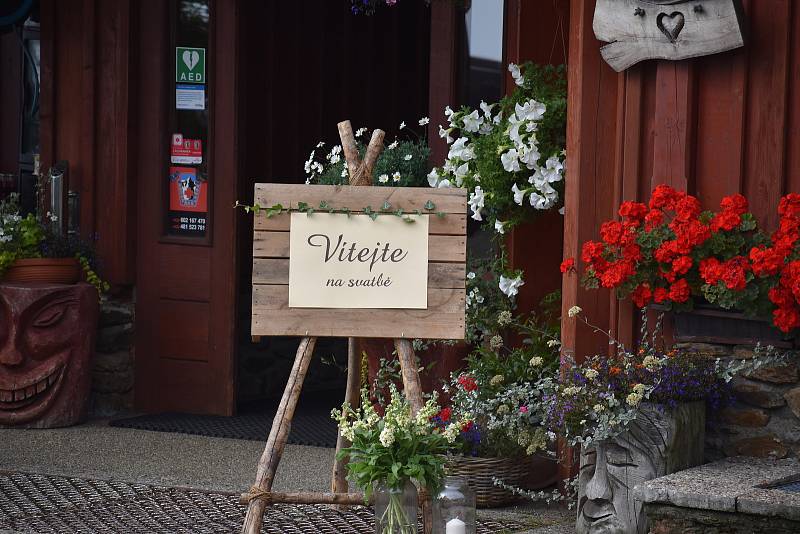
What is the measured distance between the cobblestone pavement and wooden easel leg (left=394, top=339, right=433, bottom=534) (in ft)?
2.06

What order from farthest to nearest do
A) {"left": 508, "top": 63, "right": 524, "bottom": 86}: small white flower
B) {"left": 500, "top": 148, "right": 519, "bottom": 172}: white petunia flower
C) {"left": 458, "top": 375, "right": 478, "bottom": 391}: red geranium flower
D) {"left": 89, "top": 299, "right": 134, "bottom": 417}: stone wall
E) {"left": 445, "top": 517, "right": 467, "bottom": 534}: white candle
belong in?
{"left": 89, "top": 299, "right": 134, "bottom": 417}: stone wall < {"left": 508, "top": 63, "right": 524, "bottom": 86}: small white flower < {"left": 500, "top": 148, "right": 519, "bottom": 172}: white petunia flower < {"left": 458, "top": 375, "right": 478, "bottom": 391}: red geranium flower < {"left": 445, "top": 517, "right": 467, "bottom": 534}: white candle

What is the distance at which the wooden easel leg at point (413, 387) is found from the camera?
4.36 meters

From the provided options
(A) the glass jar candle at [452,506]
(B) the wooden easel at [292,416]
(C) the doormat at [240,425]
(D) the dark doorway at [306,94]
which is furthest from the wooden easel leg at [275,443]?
(D) the dark doorway at [306,94]

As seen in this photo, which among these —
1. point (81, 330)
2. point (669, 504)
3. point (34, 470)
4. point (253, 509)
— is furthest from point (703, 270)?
point (81, 330)

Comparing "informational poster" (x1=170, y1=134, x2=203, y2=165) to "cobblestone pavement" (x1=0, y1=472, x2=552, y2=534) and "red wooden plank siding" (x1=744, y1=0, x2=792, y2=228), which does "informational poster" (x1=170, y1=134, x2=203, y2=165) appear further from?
"red wooden plank siding" (x1=744, y1=0, x2=792, y2=228)

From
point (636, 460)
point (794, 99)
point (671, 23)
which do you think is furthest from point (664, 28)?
point (636, 460)

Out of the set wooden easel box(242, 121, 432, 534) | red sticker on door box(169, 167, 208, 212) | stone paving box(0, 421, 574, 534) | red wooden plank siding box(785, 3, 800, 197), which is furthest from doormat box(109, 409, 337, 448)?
red wooden plank siding box(785, 3, 800, 197)

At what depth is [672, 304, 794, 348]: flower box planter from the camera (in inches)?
189

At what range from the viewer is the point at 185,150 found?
7332 mm

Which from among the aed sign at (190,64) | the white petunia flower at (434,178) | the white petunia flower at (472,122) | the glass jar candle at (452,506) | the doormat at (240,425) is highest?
the aed sign at (190,64)

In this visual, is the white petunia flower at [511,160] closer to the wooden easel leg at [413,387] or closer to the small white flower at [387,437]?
the wooden easel leg at [413,387]

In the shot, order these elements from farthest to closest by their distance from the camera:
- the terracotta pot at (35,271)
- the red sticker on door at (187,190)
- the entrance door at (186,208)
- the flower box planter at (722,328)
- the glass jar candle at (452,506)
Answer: the red sticker on door at (187,190)
the entrance door at (186,208)
the terracotta pot at (35,271)
the flower box planter at (722,328)
the glass jar candle at (452,506)

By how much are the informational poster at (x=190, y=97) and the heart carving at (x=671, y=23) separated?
304 cm

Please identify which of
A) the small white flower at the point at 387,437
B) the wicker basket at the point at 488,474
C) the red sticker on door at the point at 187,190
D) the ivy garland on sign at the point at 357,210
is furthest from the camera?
the red sticker on door at the point at 187,190
